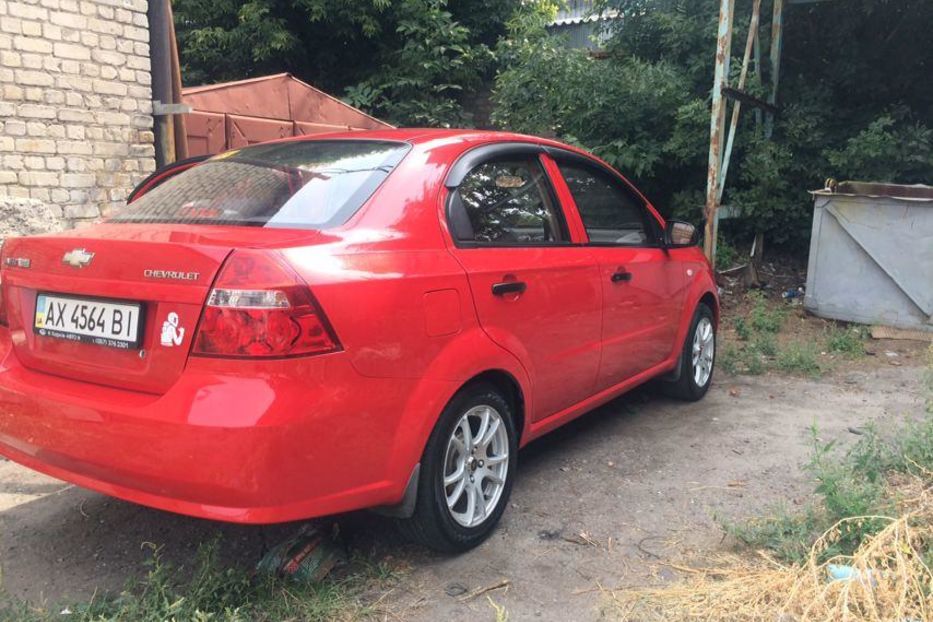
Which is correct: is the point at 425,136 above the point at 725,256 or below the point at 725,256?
above

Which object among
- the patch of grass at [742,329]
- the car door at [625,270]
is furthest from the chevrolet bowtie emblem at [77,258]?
the patch of grass at [742,329]

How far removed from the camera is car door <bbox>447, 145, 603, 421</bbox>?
289 cm

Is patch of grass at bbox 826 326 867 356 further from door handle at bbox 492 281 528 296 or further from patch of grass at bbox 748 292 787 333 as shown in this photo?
door handle at bbox 492 281 528 296

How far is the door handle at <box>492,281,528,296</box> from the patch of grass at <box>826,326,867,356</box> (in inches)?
172

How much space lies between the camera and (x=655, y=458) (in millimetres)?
3902

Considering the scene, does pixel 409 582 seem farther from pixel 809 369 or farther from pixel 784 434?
pixel 809 369

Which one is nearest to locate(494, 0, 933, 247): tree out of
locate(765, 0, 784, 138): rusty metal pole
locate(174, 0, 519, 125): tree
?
locate(765, 0, 784, 138): rusty metal pole

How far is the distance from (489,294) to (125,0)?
523 cm

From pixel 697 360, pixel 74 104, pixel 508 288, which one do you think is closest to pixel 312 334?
pixel 508 288

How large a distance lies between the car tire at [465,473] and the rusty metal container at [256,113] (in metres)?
5.45

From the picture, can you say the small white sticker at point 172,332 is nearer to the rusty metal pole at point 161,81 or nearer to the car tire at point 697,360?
the car tire at point 697,360

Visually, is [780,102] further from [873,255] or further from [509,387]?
[509,387]

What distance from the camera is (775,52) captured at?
8.10 meters

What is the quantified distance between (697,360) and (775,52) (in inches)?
191
